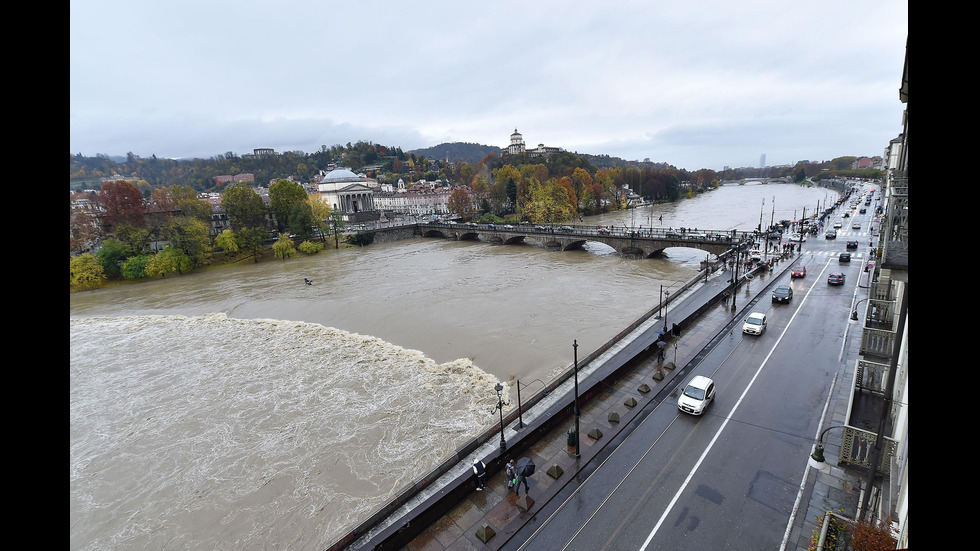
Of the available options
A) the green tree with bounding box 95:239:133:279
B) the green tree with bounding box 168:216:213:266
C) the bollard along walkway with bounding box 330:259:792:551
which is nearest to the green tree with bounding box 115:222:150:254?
the green tree with bounding box 95:239:133:279

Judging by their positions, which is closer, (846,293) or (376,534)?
(376,534)

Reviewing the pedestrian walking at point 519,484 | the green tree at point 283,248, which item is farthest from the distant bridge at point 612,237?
the pedestrian walking at point 519,484

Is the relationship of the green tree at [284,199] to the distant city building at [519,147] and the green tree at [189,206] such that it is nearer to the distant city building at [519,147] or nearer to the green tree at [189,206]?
the green tree at [189,206]

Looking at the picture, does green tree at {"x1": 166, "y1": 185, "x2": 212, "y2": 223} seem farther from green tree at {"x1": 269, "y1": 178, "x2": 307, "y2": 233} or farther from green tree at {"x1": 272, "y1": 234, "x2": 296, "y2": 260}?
green tree at {"x1": 272, "y1": 234, "x2": 296, "y2": 260}

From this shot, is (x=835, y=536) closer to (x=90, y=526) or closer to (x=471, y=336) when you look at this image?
(x=471, y=336)

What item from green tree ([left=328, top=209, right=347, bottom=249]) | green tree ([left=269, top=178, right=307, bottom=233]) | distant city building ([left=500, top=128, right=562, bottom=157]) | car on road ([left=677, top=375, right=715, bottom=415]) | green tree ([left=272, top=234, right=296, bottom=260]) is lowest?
car on road ([left=677, top=375, right=715, bottom=415])

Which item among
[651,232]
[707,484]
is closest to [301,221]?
[651,232]
